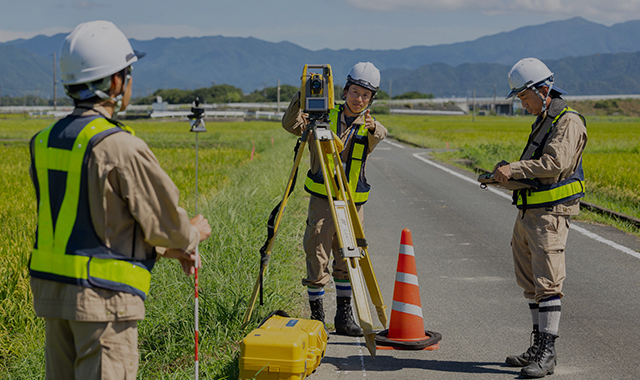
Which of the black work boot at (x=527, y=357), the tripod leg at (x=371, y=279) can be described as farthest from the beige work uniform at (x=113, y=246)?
the black work boot at (x=527, y=357)

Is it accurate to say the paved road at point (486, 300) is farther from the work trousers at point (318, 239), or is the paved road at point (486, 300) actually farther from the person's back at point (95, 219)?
the person's back at point (95, 219)

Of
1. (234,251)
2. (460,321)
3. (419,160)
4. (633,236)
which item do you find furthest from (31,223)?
(419,160)

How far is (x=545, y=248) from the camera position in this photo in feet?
13.6

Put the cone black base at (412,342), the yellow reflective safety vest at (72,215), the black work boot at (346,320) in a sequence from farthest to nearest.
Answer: the black work boot at (346,320), the cone black base at (412,342), the yellow reflective safety vest at (72,215)

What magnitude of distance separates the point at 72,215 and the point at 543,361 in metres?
3.26

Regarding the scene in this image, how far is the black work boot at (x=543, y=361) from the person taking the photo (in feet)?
13.3

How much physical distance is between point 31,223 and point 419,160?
1604 centimetres

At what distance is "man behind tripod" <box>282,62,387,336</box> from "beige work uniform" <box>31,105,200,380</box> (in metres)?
2.25

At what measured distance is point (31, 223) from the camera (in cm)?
787

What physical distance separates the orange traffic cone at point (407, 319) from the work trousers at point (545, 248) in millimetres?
841

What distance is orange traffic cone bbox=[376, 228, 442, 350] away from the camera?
4.51m

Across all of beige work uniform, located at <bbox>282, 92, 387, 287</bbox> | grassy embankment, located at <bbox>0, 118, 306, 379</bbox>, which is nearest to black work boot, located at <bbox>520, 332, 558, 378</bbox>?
beige work uniform, located at <bbox>282, 92, 387, 287</bbox>

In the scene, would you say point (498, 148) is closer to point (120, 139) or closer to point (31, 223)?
point (31, 223)

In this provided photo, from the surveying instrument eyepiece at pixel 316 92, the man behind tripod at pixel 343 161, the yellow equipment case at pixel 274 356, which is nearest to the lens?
the yellow equipment case at pixel 274 356
